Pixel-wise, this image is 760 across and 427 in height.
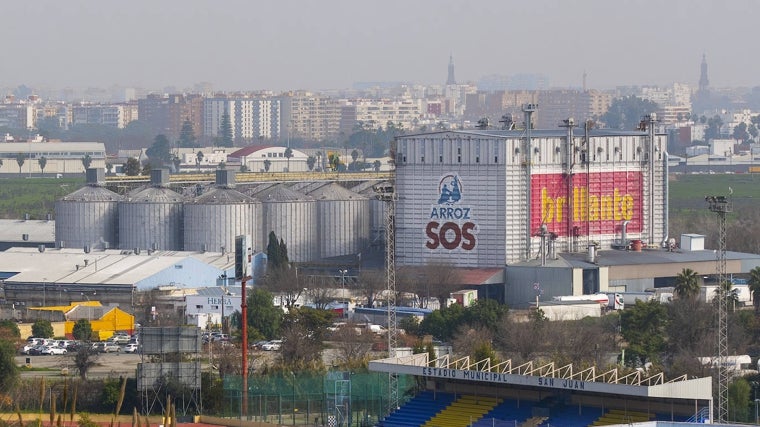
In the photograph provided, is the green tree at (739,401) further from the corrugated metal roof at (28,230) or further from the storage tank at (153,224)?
the corrugated metal roof at (28,230)

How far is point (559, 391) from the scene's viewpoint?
1698 inches

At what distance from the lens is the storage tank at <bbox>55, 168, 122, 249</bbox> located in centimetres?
8456

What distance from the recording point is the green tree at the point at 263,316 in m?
63.8

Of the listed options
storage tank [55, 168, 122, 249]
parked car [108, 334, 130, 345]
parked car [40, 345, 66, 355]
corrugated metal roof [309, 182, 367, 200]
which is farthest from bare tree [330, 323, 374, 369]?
storage tank [55, 168, 122, 249]

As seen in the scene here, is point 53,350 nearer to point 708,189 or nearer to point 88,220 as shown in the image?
point 88,220

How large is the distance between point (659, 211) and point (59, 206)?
24.3 m

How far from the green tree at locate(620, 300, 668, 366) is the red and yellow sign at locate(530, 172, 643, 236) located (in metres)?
12.1

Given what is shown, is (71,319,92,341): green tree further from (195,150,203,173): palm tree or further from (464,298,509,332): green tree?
(195,150,203,173): palm tree

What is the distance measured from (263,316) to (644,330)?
11.9 m

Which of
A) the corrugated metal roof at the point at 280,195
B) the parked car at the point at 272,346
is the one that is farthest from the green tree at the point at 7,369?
the corrugated metal roof at the point at 280,195

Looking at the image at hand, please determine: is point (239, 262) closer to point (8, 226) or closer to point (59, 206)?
point (59, 206)

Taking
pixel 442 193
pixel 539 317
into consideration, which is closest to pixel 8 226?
pixel 442 193

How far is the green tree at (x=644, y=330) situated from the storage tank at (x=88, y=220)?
2943cm

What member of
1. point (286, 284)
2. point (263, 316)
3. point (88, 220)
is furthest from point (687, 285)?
point (88, 220)
